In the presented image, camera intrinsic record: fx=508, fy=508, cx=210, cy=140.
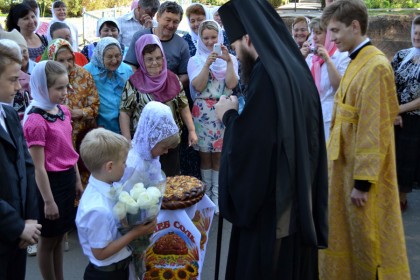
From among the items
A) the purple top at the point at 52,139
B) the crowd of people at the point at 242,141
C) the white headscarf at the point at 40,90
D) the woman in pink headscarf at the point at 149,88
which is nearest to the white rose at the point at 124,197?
the crowd of people at the point at 242,141

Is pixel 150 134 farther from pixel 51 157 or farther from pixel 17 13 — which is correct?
pixel 17 13

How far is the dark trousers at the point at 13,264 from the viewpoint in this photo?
8.55 ft

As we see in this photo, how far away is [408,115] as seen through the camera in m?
5.44

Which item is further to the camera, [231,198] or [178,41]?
[178,41]

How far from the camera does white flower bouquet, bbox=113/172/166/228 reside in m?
2.56

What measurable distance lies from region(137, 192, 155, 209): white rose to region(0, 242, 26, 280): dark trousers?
706 millimetres

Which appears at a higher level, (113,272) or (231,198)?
(231,198)

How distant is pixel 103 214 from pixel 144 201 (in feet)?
0.73

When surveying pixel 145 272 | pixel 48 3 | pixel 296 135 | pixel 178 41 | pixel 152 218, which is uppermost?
pixel 48 3

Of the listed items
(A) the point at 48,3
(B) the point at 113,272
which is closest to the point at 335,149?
(B) the point at 113,272

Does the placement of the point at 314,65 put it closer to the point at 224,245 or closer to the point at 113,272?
Answer: the point at 224,245

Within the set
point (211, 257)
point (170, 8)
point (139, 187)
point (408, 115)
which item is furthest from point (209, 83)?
point (139, 187)

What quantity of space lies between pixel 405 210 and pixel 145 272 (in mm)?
3467

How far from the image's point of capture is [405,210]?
5.61 meters
